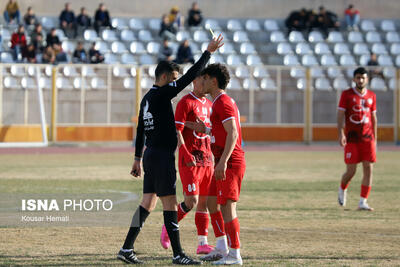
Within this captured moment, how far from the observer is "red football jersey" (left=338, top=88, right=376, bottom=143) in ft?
42.1

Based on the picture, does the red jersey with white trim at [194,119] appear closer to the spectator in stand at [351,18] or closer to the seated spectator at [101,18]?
the seated spectator at [101,18]

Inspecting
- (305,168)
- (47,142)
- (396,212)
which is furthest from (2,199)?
(47,142)

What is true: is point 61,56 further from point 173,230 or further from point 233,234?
point 233,234

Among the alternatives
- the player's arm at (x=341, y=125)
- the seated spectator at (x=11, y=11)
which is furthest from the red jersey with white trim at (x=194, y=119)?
the seated spectator at (x=11, y=11)

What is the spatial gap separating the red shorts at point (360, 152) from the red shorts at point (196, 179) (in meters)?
4.68

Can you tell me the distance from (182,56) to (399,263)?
2525cm

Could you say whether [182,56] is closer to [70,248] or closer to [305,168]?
[305,168]

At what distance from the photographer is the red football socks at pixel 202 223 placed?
28.0 feet

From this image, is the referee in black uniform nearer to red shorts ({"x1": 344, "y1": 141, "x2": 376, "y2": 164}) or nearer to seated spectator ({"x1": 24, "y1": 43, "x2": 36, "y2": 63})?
red shorts ({"x1": 344, "y1": 141, "x2": 376, "y2": 164})

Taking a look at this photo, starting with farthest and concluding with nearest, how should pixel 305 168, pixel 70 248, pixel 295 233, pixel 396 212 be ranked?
1. pixel 305 168
2. pixel 396 212
3. pixel 295 233
4. pixel 70 248

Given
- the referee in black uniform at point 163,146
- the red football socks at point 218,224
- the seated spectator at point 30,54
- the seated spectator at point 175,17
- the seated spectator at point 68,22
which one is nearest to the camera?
the referee in black uniform at point 163,146

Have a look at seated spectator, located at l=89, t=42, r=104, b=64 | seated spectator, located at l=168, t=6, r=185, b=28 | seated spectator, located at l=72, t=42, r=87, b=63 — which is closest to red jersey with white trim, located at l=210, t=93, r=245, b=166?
seated spectator, located at l=72, t=42, r=87, b=63

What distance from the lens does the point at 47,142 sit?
30203 millimetres

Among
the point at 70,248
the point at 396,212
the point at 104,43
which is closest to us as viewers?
the point at 70,248
